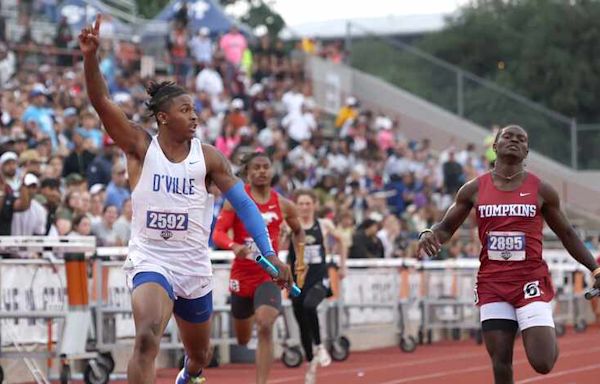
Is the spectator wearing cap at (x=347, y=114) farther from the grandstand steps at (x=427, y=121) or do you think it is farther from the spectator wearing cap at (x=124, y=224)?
the spectator wearing cap at (x=124, y=224)

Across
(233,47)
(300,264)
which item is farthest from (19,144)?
(233,47)

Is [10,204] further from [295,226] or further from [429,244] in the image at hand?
[429,244]

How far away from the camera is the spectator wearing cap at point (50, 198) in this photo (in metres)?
17.5

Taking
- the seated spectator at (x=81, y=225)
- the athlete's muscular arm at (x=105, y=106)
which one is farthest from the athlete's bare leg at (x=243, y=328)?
the athlete's muscular arm at (x=105, y=106)

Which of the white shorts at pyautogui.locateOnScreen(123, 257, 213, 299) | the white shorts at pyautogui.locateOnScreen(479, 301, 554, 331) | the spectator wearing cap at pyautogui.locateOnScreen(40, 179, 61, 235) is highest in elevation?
the spectator wearing cap at pyautogui.locateOnScreen(40, 179, 61, 235)

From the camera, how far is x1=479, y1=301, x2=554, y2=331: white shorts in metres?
11.5

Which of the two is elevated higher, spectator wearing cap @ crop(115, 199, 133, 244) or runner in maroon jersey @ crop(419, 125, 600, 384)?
spectator wearing cap @ crop(115, 199, 133, 244)

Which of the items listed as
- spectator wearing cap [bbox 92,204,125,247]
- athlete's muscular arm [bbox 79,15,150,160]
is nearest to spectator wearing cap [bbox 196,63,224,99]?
spectator wearing cap [bbox 92,204,125,247]

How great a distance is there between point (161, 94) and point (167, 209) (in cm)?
83

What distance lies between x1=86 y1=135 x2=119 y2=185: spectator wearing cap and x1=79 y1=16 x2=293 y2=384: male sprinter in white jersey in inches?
421

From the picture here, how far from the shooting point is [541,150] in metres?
36.2

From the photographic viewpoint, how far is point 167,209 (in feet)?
35.6

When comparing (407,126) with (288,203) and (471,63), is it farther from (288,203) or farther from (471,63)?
(288,203)

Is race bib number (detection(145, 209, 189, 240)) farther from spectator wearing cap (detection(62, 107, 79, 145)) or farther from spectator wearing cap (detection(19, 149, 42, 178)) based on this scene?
spectator wearing cap (detection(62, 107, 79, 145))
